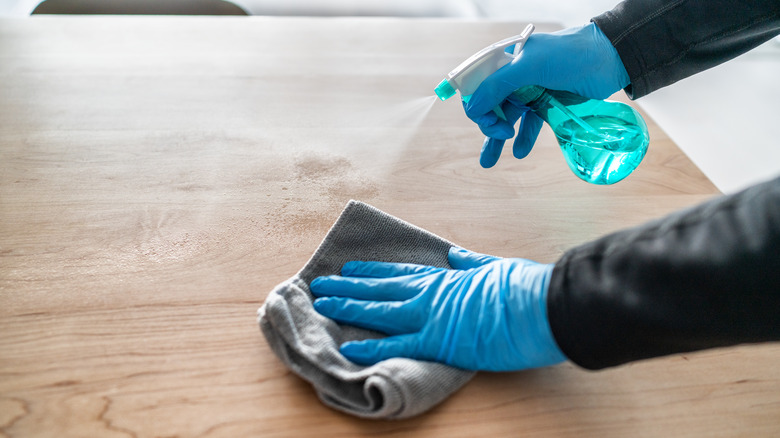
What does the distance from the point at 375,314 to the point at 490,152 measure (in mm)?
412

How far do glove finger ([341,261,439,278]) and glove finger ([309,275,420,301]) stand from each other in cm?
3

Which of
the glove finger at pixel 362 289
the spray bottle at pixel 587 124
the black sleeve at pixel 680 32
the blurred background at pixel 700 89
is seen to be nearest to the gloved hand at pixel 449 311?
the glove finger at pixel 362 289

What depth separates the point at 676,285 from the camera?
0.52 metres

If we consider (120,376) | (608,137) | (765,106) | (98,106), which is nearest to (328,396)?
(120,376)

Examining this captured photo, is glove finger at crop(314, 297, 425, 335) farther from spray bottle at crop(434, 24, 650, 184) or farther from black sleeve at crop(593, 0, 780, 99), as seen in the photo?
black sleeve at crop(593, 0, 780, 99)

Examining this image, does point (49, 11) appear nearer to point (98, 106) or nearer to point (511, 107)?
point (98, 106)

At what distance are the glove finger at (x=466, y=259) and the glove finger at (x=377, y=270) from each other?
0.05m

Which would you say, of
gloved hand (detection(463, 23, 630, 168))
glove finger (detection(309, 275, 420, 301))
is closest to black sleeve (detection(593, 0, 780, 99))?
gloved hand (detection(463, 23, 630, 168))

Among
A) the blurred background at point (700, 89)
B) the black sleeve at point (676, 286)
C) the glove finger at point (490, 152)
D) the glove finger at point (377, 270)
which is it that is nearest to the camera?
the black sleeve at point (676, 286)

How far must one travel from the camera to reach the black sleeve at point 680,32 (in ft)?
2.82

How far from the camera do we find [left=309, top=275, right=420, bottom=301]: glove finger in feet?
2.29

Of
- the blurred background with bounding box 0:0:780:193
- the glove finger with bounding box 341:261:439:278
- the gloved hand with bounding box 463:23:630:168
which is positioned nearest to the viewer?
the glove finger with bounding box 341:261:439:278

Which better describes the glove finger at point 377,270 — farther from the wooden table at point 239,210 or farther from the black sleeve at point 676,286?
the black sleeve at point 676,286

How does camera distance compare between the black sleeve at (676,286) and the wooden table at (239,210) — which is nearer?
the black sleeve at (676,286)
